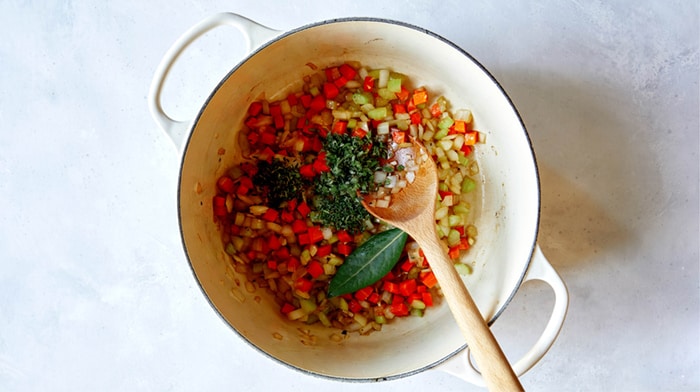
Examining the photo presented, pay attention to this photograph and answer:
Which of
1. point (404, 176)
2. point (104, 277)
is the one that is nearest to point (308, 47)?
point (404, 176)

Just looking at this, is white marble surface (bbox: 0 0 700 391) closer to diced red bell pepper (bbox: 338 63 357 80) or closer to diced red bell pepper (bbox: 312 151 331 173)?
diced red bell pepper (bbox: 338 63 357 80)

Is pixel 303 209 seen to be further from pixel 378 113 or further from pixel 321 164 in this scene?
pixel 378 113

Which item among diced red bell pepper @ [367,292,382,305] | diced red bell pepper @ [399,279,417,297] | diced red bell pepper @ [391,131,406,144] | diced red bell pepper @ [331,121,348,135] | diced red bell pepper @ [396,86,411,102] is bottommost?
diced red bell pepper @ [367,292,382,305]

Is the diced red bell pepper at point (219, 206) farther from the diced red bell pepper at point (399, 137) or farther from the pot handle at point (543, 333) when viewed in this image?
the pot handle at point (543, 333)

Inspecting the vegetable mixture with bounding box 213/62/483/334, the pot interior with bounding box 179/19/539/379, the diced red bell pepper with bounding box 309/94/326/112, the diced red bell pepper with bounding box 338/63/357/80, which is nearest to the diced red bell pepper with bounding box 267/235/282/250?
the vegetable mixture with bounding box 213/62/483/334

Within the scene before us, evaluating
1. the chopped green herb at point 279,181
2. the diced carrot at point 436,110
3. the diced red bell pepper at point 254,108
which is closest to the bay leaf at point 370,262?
the chopped green herb at point 279,181

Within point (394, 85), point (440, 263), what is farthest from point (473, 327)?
point (394, 85)
